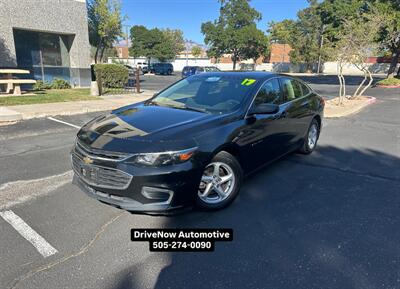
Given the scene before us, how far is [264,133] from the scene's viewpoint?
13.1ft

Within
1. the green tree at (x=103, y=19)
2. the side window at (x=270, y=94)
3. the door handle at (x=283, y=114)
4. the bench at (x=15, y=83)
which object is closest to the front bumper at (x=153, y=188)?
the side window at (x=270, y=94)

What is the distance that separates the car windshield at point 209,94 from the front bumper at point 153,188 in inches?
42.9

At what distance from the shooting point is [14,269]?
2508 millimetres

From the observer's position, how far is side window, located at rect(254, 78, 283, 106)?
13.3ft

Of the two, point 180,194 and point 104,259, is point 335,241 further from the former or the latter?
point 104,259

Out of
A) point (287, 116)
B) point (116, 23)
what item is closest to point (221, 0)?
point (116, 23)

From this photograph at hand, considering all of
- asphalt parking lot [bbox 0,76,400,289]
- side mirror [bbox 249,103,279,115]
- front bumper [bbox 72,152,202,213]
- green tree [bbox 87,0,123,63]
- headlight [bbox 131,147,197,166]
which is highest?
green tree [bbox 87,0,123,63]

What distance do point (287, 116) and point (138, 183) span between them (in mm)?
2725

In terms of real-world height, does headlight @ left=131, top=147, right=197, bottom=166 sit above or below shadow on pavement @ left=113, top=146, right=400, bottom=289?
above

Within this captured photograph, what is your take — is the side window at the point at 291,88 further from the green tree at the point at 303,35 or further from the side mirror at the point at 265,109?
the green tree at the point at 303,35

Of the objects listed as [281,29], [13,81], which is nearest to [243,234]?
[13,81]

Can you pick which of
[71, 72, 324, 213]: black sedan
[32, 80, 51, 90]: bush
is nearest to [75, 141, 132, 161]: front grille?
[71, 72, 324, 213]: black sedan

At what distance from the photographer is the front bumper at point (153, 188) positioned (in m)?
2.81

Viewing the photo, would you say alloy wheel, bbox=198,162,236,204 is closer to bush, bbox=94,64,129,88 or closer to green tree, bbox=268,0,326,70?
bush, bbox=94,64,129,88
